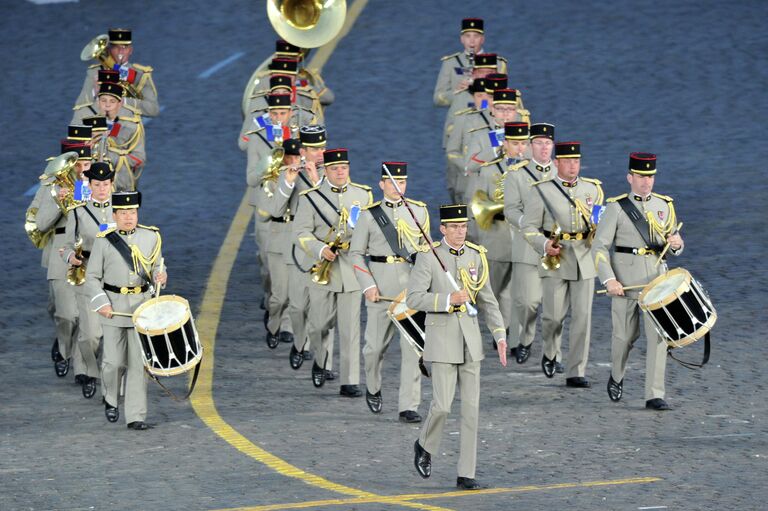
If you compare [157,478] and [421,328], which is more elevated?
[421,328]

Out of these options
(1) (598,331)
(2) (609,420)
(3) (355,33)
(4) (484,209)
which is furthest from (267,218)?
(3) (355,33)

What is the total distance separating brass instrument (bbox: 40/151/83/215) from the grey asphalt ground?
→ 1720 millimetres

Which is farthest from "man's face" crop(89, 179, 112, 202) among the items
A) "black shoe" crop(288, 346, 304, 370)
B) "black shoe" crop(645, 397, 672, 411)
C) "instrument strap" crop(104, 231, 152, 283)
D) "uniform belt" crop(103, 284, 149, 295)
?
"black shoe" crop(645, 397, 672, 411)

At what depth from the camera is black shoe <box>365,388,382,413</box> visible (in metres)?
18.3

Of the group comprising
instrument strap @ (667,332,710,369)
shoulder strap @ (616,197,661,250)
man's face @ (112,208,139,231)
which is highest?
shoulder strap @ (616,197,661,250)

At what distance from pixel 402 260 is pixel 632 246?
206 centimetres

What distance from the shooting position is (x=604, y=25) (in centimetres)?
3341

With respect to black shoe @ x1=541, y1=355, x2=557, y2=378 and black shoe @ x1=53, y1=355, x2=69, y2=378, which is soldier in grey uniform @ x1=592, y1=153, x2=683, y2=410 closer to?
black shoe @ x1=541, y1=355, x2=557, y2=378

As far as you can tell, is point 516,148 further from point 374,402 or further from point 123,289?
point 123,289

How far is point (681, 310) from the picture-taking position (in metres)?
17.5

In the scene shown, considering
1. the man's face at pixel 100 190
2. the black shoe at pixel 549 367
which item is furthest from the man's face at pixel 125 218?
the black shoe at pixel 549 367

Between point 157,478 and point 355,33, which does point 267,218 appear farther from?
point 355,33

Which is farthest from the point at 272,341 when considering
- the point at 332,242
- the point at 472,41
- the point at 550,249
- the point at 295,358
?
the point at 472,41

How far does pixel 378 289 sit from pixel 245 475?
304 cm
